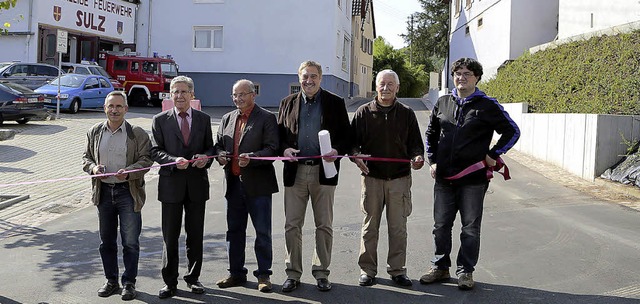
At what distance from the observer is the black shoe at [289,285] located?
5.50 metres

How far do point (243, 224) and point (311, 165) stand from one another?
82cm

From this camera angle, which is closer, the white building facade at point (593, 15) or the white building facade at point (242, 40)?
the white building facade at point (593, 15)

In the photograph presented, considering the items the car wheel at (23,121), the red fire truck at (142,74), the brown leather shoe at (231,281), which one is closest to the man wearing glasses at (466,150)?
the brown leather shoe at (231,281)

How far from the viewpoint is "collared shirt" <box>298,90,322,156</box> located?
557cm

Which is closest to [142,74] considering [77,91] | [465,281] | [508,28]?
[77,91]

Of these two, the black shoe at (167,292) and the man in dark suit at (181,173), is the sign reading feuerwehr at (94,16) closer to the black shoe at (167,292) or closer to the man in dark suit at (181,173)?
the man in dark suit at (181,173)

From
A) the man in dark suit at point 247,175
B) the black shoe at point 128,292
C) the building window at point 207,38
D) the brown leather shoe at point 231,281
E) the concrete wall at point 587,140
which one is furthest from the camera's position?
the building window at point 207,38

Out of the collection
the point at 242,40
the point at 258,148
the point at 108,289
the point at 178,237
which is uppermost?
the point at 242,40

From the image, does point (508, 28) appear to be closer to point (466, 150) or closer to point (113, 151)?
point (466, 150)

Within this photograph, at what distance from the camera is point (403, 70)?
63406 mm

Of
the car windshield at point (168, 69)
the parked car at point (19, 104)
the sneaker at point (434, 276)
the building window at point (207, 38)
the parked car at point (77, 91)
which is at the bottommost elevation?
the sneaker at point (434, 276)

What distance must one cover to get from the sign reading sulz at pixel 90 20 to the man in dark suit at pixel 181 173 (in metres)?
26.6

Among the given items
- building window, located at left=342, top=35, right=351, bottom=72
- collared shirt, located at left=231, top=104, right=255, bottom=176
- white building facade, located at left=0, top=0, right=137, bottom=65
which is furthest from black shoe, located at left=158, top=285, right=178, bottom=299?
building window, located at left=342, top=35, right=351, bottom=72

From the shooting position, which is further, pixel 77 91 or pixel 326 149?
pixel 77 91
